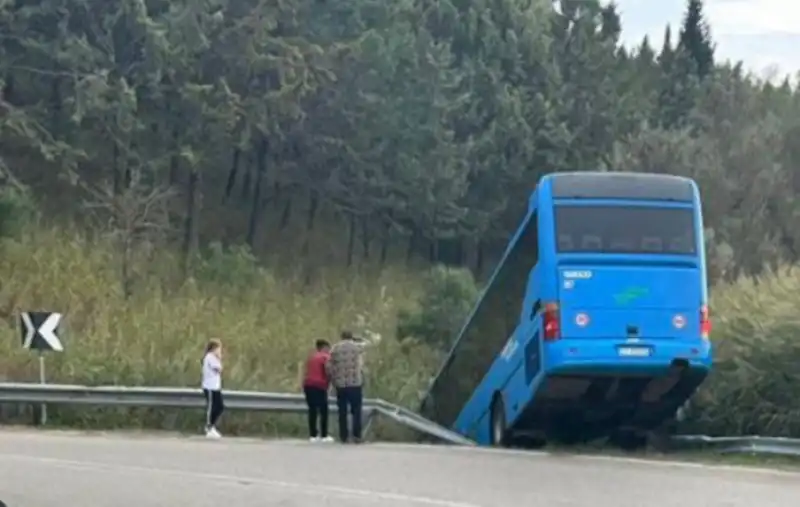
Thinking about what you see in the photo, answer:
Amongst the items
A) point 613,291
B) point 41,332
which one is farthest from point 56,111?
point 613,291

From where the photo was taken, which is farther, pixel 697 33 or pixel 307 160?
pixel 697 33

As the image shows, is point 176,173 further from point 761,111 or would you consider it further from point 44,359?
point 44,359

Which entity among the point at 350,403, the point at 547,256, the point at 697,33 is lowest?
the point at 350,403

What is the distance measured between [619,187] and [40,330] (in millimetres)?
12172

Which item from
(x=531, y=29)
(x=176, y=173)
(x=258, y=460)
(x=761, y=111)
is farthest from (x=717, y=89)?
(x=258, y=460)

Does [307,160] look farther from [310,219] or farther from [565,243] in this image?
[565,243]

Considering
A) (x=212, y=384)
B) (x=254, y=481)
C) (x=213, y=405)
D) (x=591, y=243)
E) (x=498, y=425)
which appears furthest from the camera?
(x=213, y=405)

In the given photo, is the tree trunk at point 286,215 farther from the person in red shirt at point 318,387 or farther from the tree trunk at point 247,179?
the person in red shirt at point 318,387

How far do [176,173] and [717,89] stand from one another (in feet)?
86.2

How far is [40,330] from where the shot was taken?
28.5 metres

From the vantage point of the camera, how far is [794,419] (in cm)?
2255

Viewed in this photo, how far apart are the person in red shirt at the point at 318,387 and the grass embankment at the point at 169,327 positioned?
12.7 feet

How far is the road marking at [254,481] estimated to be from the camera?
46.8 ft

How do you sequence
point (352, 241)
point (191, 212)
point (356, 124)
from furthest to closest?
point (352, 241) < point (191, 212) < point (356, 124)
